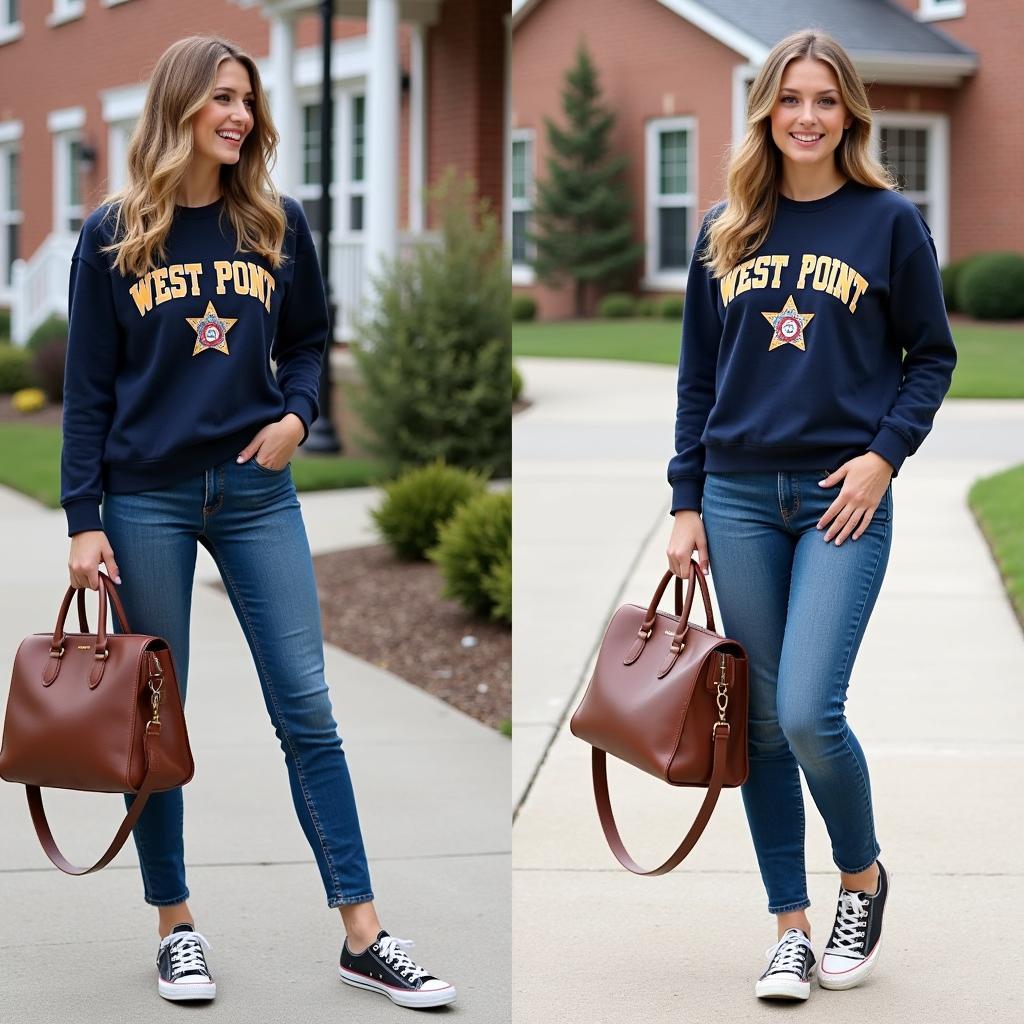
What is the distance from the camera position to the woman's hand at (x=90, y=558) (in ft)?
9.48

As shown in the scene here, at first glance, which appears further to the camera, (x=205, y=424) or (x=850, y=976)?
(x=850, y=976)

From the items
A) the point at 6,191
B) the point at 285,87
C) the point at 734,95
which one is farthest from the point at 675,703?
the point at 734,95

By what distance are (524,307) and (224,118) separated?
1851cm

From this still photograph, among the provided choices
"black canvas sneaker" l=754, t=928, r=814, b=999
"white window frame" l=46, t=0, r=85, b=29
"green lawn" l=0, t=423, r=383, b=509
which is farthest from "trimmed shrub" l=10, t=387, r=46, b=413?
"black canvas sneaker" l=754, t=928, r=814, b=999

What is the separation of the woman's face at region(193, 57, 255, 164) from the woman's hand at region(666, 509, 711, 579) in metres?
1.11

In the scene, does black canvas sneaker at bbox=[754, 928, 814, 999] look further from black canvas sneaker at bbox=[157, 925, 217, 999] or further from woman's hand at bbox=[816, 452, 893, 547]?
black canvas sneaker at bbox=[157, 925, 217, 999]

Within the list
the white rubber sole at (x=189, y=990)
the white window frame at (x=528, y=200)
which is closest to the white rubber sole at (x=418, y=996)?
the white rubber sole at (x=189, y=990)

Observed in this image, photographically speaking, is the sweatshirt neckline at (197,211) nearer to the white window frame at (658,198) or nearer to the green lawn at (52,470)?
the green lawn at (52,470)

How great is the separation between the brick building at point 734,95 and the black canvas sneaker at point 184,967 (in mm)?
1810

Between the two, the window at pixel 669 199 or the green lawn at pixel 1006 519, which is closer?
the green lawn at pixel 1006 519

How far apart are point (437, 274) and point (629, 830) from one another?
6.59 meters

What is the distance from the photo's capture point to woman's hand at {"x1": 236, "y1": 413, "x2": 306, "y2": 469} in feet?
9.72

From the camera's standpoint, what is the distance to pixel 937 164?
659 centimetres

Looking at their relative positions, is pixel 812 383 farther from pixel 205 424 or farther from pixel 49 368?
pixel 49 368
